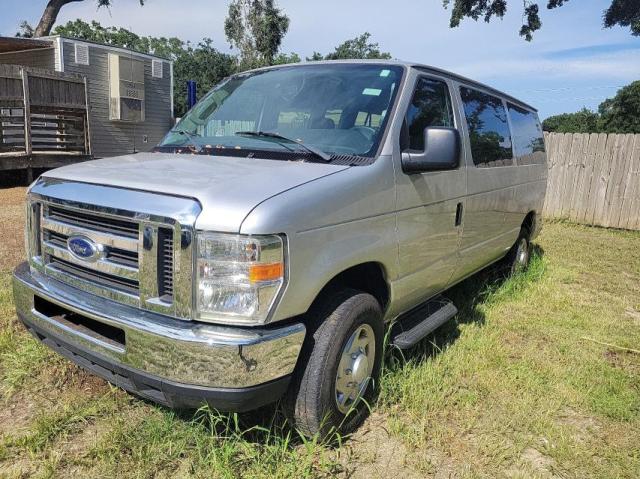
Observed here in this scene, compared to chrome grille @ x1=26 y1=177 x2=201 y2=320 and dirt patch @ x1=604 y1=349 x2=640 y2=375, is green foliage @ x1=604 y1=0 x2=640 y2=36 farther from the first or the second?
chrome grille @ x1=26 y1=177 x2=201 y2=320

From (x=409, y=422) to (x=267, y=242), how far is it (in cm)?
151

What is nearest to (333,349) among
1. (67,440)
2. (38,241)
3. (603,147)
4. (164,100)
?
(67,440)

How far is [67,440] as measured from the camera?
2670mm

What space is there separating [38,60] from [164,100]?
470cm

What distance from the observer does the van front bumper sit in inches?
84.0

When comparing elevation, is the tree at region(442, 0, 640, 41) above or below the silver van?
above

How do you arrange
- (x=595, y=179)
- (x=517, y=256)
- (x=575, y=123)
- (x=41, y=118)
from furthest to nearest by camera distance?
(x=575, y=123) < (x=41, y=118) < (x=595, y=179) < (x=517, y=256)

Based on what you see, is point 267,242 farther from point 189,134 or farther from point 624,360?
point 624,360

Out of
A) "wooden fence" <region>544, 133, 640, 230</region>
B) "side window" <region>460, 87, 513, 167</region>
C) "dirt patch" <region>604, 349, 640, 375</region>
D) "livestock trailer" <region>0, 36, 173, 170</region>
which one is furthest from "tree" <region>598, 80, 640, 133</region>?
"dirt patch" <region>604, 349, 640, 375</region>

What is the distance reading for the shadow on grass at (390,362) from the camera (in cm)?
269

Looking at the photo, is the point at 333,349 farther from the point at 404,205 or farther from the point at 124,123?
the point at 124,123

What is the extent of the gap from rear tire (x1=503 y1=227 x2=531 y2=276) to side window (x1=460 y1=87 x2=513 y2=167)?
4.33 ft

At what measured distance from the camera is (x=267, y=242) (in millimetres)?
2148

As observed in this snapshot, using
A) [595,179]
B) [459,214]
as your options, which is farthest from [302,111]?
[595,179]
